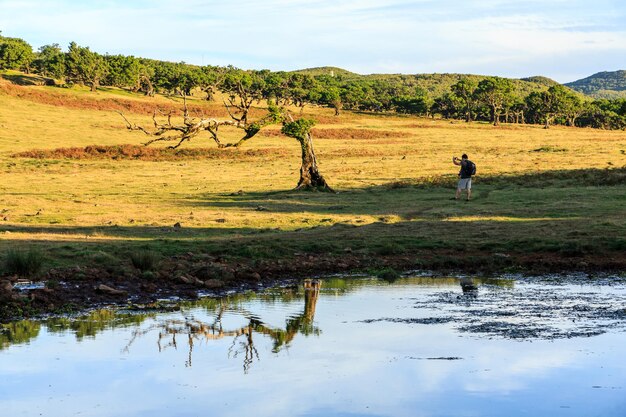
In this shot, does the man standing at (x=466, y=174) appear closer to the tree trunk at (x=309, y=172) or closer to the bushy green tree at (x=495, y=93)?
the tree trunk at (x=309, y=172)

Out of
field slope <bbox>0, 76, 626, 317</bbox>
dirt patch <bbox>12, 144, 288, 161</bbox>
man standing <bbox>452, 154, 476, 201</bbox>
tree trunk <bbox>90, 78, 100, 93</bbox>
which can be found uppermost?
tree trunk <bbox>90, 78, 100, 93</bbox>

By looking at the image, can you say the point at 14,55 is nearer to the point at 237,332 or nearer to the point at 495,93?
the point at 495,93

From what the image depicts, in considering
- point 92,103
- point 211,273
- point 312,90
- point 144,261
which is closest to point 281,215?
point 211,273

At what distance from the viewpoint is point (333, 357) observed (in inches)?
551

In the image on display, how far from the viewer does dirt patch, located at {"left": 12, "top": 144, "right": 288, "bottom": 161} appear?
65.4 meters

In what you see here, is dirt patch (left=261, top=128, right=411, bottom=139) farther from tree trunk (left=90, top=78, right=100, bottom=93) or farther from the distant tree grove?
tree trunk (left=90, top=78, right=100, bottom=93)

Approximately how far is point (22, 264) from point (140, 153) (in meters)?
48.3

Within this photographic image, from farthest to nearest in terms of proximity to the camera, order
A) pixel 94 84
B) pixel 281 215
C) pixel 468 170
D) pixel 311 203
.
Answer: pixel 94 84 < pixel 311 203 < pixel 468 170 < pixel 281 215

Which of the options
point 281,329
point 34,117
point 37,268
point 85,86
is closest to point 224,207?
point 37,268

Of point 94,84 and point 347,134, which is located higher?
point 94,84

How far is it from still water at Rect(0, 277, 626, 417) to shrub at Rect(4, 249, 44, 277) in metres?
2.85

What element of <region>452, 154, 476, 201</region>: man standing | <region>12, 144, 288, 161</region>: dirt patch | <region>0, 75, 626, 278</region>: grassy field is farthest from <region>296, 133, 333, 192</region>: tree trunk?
<region>12, 144, 288, 161</region>: dirt patch

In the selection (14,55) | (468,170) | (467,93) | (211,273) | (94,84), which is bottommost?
(211,273)

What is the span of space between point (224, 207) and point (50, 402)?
24666 mm
